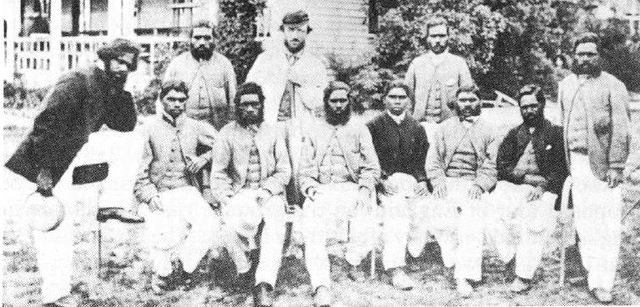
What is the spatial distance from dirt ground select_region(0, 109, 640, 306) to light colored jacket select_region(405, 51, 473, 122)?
0.98 m

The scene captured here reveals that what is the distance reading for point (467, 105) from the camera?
446 centimetres

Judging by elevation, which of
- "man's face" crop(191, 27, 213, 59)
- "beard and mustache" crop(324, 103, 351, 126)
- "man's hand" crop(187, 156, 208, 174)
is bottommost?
"man's hand" crop(187, 156, 208, 174)

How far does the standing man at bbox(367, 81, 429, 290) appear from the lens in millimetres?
4375

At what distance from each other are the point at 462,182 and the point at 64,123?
2434 millimetres

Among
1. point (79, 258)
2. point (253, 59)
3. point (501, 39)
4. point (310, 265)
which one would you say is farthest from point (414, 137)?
point (79, 258)

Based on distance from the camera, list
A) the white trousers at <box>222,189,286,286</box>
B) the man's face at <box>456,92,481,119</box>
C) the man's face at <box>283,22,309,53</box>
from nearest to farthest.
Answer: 1. the white trousers at <box>222,189,286,286</box>
2. the man's face at <box>456,92,481,119</box>
3. the man's face at <box>283,22,309,53</box>

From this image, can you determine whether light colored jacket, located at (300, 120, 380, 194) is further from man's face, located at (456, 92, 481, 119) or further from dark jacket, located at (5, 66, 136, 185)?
dark jacket, located at (5, 66, 136, 185)

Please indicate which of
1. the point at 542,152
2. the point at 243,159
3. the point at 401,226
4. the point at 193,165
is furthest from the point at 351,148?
the point at 542,152

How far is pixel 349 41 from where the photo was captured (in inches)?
211

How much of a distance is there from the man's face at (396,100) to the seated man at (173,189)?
1.22 meters

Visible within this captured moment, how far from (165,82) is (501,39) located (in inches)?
115

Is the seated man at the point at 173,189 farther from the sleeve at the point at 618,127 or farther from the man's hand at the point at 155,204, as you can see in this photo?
the sleeve at the point at 618,127

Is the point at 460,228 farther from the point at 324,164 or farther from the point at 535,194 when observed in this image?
the point at 324,164

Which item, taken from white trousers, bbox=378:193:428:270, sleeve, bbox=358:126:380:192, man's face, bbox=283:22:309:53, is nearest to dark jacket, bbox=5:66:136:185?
man's face, bbox=283:22:309:53
